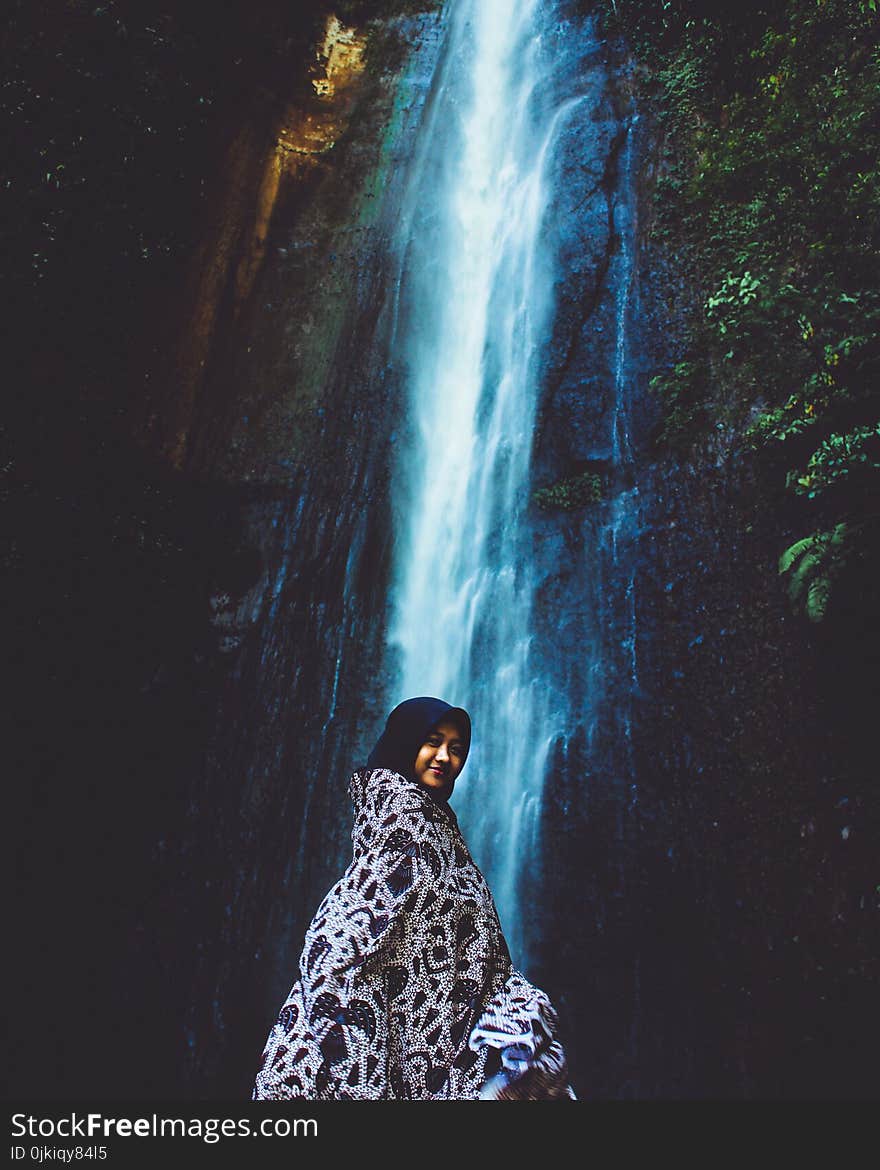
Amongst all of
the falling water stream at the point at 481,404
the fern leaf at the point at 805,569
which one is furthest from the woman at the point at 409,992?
the falling water stream at the point at 481,404

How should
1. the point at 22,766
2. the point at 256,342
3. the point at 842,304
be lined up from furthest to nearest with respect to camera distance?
the point at 256,342 → the point at 22,766 → the point at 842,304

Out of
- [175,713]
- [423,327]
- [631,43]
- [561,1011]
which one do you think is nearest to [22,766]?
[175,713]

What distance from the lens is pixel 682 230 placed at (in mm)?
8234

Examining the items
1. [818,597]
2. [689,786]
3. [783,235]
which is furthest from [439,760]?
[783,235]

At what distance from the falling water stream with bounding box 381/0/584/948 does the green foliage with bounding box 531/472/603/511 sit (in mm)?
194

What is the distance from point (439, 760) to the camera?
253cm

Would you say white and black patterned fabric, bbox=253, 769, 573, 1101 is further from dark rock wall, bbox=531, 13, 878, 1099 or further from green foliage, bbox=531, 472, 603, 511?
green foliage, bbox=531, 472, 603, 511

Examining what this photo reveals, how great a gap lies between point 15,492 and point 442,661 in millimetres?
4535

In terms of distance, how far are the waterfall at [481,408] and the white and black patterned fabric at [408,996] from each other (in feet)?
15.4

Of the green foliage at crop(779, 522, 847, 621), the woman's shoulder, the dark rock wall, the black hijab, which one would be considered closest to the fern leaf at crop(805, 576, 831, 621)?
the green foliage at crop(779, 522, 847, 621)

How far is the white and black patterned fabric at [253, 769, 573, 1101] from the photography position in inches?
79.3

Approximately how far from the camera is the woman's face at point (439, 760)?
8.23 feet

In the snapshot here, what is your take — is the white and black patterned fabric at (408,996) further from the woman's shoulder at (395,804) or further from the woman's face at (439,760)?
the woman's face at (439,760)

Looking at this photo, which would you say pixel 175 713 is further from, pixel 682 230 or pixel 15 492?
pixel 682 230
